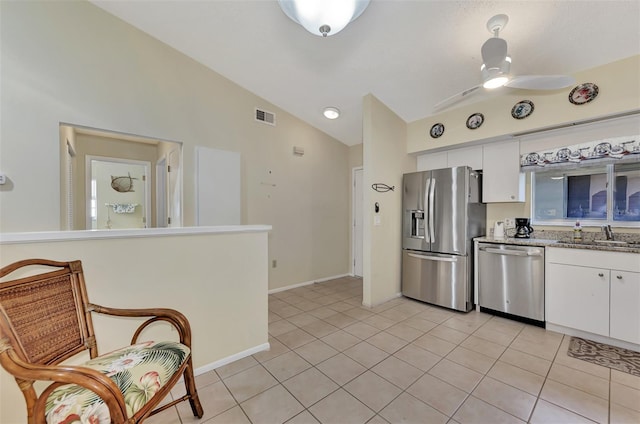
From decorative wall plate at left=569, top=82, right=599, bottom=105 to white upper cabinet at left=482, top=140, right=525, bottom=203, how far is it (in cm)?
64

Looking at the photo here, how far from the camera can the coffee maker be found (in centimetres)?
316

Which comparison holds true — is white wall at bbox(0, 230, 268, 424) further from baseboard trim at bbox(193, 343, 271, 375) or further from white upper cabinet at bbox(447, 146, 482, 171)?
white upper cabinet at bbox(447, 146, 482, 171)

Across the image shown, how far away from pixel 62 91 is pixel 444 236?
14.7ft

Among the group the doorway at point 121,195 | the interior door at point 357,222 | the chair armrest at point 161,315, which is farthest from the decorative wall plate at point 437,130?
the doorway at point 121,195

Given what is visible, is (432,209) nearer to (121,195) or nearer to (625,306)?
(625,306)

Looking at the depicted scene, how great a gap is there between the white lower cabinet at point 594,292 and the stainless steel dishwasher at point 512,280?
0.08 metres

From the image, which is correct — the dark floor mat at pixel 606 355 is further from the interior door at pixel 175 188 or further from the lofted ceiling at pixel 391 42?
the interior door at pixel 175 188

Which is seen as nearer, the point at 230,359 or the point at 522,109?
the point at 230,359

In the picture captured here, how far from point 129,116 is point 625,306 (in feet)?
17.2

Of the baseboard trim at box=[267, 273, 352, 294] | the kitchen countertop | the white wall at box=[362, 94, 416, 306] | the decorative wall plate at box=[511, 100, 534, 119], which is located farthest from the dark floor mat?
the baseboard trim at box=[267, 273, 352, 294]

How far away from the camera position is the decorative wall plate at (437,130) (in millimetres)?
3566

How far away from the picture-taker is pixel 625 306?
2.28 m

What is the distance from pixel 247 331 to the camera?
7.35ft

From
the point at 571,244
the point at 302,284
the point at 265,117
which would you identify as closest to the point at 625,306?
the point at 571,244
